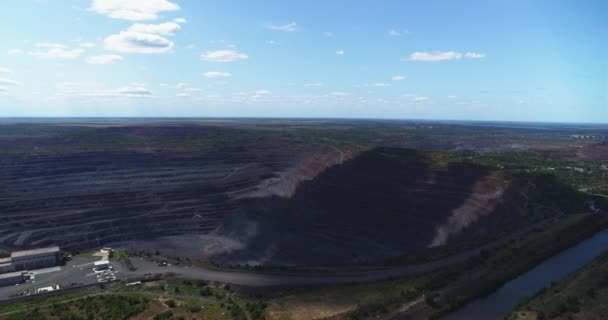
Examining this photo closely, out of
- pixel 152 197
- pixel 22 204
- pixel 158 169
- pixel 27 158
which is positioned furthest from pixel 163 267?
pixel 27 158

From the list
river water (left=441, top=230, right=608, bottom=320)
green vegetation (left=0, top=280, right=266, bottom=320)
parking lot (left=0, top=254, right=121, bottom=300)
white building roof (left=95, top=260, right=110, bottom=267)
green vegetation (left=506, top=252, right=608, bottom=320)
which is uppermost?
green vegetation (left=506, top=252, right=608, bottom=320)

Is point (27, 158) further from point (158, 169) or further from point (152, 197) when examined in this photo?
point (152, 197)

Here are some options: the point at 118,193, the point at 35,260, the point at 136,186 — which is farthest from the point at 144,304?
the point at 136,186

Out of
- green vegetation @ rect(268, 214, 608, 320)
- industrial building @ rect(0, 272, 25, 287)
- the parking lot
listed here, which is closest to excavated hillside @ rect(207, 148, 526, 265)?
green vegetation @ rect(268, 214, 608, 320)

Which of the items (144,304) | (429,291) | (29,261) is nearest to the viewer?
(144,304)

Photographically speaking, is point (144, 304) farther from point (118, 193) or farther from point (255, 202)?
point (118, 193)

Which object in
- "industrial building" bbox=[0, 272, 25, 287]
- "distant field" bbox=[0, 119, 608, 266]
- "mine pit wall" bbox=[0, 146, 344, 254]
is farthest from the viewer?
"mine pit wall" bbox=[0, 146, 344, 254]

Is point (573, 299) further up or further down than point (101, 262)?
further up

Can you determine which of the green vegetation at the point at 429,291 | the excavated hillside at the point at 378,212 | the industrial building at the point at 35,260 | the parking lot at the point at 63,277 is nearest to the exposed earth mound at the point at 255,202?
the excavated hillside at the point at 378,212

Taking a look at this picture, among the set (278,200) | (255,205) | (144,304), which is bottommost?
(255,205)

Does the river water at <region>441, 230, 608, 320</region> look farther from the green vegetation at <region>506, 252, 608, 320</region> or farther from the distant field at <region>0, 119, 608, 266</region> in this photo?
the distant field at <region>0, 119, 608, 266</region>

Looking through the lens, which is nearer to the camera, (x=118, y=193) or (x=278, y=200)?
(x=278, y=200)
